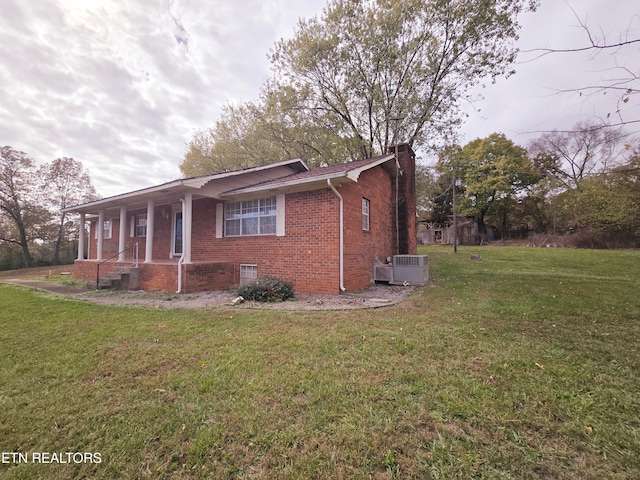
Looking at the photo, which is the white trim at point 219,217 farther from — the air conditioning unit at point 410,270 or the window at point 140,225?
the air conditioning unit at point 410,270

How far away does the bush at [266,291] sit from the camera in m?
7.07

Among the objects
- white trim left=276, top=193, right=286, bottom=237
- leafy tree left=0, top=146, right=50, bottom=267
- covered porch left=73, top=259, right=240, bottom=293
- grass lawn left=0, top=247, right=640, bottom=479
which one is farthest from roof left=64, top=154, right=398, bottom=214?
leafy tree left=0, top=146, right=50, bottom=267

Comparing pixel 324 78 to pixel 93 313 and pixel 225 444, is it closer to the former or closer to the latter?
pixel 93 313

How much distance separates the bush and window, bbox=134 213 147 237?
890 centimetres

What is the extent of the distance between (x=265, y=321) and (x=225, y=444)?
3.16 metres

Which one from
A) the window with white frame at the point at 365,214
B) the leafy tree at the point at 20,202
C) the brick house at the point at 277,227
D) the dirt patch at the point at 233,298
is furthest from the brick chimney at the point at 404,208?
the leafy tree at the point at 20,202

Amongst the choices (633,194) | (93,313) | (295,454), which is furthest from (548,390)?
(633,194)

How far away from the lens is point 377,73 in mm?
14250

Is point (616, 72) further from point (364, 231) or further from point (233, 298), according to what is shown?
point (233, 298)

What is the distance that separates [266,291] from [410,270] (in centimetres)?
528

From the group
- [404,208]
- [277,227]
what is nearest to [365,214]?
[277,227]

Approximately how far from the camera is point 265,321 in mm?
5121

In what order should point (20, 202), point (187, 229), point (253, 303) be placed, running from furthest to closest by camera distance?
point (20, 202), point (187, 229), point (253, 303)

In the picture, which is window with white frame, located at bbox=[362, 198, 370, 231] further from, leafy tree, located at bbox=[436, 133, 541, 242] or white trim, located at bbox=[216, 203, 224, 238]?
leafy tree, located at bbox=[436, 133, 541, 242]
